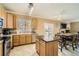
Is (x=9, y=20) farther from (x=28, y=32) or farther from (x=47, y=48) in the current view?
(x=47, y=48)

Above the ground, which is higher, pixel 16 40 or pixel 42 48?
pixel 16 40

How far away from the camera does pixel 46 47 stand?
159cm

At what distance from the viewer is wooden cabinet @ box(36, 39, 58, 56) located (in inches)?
61.8

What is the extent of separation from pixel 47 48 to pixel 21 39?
504 mm

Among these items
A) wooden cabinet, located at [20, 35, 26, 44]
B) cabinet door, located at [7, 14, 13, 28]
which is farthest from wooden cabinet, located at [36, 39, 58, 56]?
cabinet door, located at [7, 14, 13, 28]

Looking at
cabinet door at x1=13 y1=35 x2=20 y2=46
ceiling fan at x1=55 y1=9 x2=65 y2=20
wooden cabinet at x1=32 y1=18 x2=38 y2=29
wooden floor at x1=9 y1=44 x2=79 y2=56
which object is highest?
ceiling fan at x1=55 y1=9 x2=65 y2=20

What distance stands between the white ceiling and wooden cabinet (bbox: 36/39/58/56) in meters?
0.47

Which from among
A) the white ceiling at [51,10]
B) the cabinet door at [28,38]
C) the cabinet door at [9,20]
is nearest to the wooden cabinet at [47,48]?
the cabinet door at [28,38]

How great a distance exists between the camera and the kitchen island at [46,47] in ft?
5.15

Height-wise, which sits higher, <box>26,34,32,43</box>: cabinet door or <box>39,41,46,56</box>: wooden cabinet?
<box>26,34,32,43</box>: cabinet door

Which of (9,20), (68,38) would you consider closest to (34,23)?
(9,20)

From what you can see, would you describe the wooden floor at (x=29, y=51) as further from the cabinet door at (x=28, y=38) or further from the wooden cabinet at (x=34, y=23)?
the wooden cabinet at (x=34, y=23)

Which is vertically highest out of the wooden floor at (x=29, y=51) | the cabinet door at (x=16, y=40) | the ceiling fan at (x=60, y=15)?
the ceiling fan at (x=60, y=15)

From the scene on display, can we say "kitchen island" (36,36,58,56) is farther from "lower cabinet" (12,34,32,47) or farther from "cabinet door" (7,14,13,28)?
"cabinet door" (7,14,13,28)
